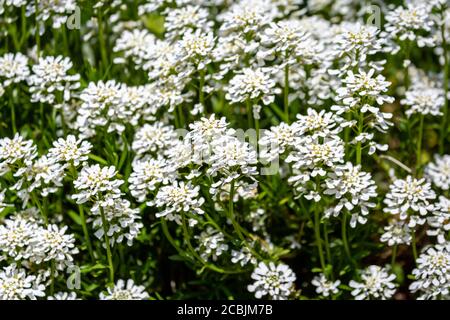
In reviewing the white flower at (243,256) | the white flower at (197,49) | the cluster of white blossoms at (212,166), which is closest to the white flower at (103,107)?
the cluster of white blossoms at (212,166)

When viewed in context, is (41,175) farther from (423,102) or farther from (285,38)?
(423,102)

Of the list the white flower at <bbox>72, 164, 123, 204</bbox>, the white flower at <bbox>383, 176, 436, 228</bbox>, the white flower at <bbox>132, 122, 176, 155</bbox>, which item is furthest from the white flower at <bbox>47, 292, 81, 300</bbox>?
the white flower at <bbox>383, 176, 436, 228</bbox>

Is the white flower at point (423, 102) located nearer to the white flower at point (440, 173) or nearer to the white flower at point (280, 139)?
the white flower at point (440, 173)

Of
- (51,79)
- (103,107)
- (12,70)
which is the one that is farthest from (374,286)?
(12,70)

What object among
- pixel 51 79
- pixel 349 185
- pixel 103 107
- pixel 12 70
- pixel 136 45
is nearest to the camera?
pixel 349 185

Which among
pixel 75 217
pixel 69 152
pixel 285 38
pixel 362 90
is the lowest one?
pixel 75 217

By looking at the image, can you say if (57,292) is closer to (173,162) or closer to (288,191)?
(173,162)

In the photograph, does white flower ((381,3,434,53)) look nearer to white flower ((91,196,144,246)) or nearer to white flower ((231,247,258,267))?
white flower ((231,247,258,267))
